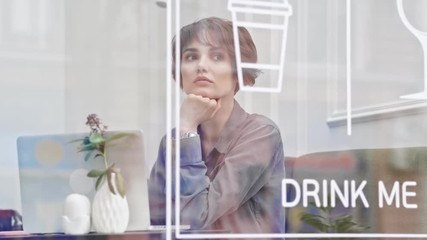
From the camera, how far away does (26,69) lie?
1.92 m

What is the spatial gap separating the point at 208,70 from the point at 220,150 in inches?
9.0

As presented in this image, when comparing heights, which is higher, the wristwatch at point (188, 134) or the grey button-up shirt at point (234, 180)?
the wristwatch at point (188, 134)

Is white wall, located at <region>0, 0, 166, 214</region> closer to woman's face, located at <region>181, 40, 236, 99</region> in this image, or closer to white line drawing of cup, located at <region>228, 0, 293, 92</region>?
woman's face, located at <region>181, 40, 236, 99</region>

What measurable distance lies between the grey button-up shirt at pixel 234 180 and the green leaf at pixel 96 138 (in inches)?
6.4

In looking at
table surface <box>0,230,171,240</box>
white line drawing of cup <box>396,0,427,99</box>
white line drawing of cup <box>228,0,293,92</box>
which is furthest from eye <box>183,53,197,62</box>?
white line drawing of cup <box>396,0,427,99</box>

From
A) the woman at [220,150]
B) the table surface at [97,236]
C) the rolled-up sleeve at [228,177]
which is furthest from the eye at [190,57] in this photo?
the table surface at [97,236]

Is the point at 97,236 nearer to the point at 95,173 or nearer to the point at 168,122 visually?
the point at 95,173

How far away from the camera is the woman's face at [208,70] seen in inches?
77.7

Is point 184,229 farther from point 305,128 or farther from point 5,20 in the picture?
point 5,20

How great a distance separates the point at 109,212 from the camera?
190cm

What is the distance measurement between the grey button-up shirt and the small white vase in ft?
0.26

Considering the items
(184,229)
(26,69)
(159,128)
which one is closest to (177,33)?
(159,128)

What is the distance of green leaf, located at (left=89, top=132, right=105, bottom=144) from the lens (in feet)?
6.29

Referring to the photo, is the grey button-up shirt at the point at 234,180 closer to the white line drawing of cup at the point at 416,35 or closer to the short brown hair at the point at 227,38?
the short brown hair at the point at 227,38
